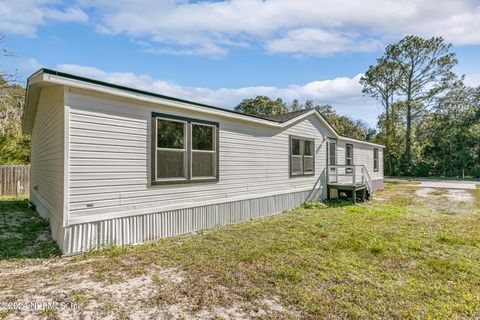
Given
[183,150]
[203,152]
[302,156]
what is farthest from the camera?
[302,156]

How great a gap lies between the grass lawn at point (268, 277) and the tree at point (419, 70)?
25.7 metres

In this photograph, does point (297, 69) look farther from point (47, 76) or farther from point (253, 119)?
point (47, 76)

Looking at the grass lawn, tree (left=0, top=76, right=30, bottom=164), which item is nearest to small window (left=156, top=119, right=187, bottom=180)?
the grass lawn

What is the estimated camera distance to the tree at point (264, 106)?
115ft

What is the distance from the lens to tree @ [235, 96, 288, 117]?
35094 millimetres

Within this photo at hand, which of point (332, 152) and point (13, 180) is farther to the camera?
point (13, 180)

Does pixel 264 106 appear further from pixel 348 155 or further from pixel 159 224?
pixel 159 224

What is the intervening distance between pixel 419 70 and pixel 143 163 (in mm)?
30769

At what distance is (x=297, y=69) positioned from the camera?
52.9 ft

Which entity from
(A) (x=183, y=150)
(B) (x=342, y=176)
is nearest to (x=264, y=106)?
(B) (x=342, y=176)

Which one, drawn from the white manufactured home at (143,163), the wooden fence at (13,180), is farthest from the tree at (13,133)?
the white manufactured home at (143,163)

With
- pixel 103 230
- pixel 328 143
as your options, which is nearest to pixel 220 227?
pixel 103 230

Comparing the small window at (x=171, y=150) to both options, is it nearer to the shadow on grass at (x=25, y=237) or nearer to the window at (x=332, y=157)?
the shadow on grass at (x=25, y=237)

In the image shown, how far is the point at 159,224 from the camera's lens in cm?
580
